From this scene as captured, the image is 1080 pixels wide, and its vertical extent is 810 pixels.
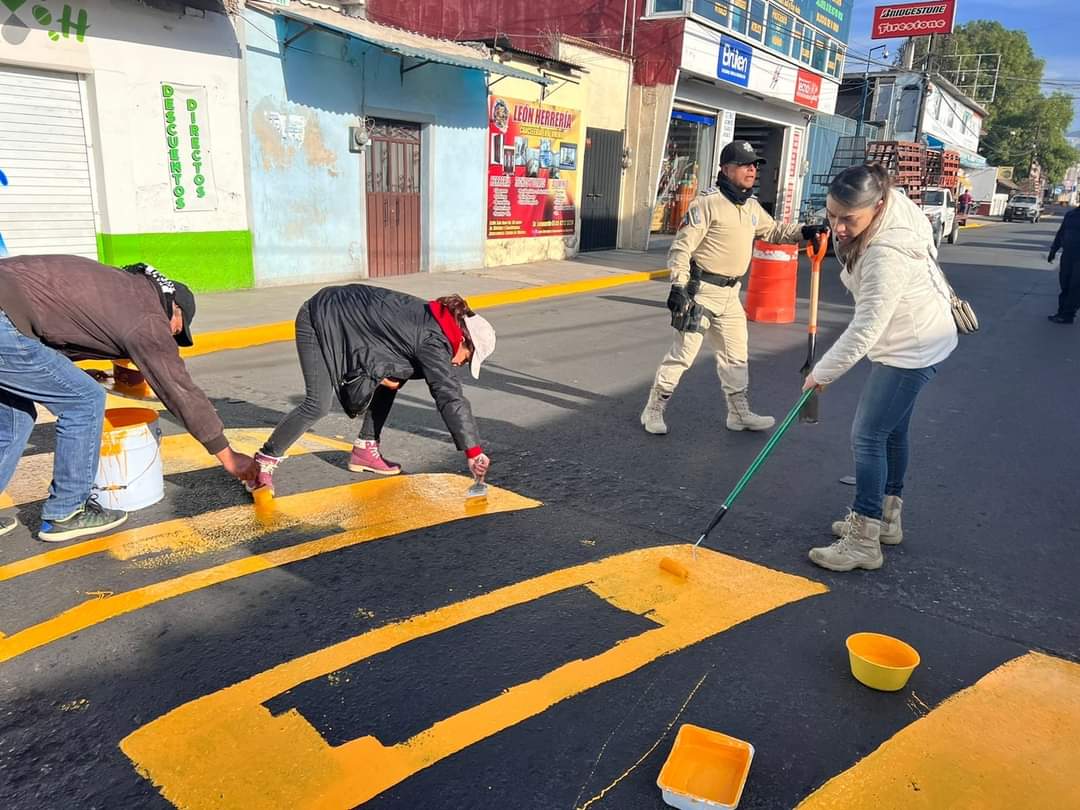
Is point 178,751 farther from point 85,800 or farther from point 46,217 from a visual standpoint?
point 46,217

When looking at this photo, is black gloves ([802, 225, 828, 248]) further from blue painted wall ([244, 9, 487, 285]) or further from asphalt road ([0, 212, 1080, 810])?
blue painted wall ([244, 9, 487, 285])

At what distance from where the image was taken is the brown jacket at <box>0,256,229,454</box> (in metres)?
3.37

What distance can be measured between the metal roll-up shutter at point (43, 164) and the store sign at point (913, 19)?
115 feet

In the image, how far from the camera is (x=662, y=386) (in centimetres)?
604

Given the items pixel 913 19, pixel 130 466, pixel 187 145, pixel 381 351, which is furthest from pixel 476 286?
pixel 913 19

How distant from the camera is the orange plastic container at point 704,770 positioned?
231cm

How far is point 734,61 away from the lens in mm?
21031

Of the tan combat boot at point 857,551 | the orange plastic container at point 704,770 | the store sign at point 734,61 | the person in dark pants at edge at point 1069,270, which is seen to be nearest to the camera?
the orange plastic container at point 704,770

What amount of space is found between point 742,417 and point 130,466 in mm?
4257

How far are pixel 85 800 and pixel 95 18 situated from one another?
389 inches

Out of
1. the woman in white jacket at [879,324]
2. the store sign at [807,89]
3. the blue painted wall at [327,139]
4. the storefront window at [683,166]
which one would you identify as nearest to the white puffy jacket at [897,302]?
the woman in white jacket at [879,324]

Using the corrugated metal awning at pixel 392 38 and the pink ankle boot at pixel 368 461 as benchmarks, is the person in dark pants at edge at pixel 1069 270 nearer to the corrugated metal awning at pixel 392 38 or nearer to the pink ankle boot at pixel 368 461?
the corrugated metal awning at pixel 392 38

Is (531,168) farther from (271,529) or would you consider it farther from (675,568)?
(675,568)

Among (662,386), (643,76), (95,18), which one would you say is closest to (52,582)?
(662,386)
